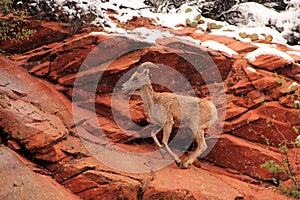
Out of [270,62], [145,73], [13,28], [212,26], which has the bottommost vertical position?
[270,62]

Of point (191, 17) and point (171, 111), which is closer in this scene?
point (171, 111)

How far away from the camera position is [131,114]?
27.3 feet

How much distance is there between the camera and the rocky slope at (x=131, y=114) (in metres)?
6.59

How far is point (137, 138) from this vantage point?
8.16 m

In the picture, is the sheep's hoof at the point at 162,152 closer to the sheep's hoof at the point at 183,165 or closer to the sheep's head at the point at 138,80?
the sheep's hoof at the point at 183,165

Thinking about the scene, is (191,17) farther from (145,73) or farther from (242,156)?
(242,156)

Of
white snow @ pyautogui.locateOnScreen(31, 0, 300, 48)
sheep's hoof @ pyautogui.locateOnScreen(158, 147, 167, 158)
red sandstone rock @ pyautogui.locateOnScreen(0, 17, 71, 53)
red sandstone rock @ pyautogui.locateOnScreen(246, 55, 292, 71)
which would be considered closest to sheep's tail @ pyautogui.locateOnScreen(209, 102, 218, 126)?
sheep's hoof @ pyautogui.locateOnScreen(158, 147, 167, 158)

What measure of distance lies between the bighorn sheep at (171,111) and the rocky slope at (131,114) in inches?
24.2

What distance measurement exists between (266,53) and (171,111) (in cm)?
323

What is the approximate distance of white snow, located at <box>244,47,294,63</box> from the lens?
346 inches

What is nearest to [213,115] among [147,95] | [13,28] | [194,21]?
[147,95]

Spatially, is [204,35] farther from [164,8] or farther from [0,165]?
[0,165]

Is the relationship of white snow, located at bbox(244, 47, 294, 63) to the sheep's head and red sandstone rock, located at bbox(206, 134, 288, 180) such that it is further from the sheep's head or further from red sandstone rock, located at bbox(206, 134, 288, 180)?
the sheep's head

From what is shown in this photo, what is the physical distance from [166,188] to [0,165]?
9.93 feet
